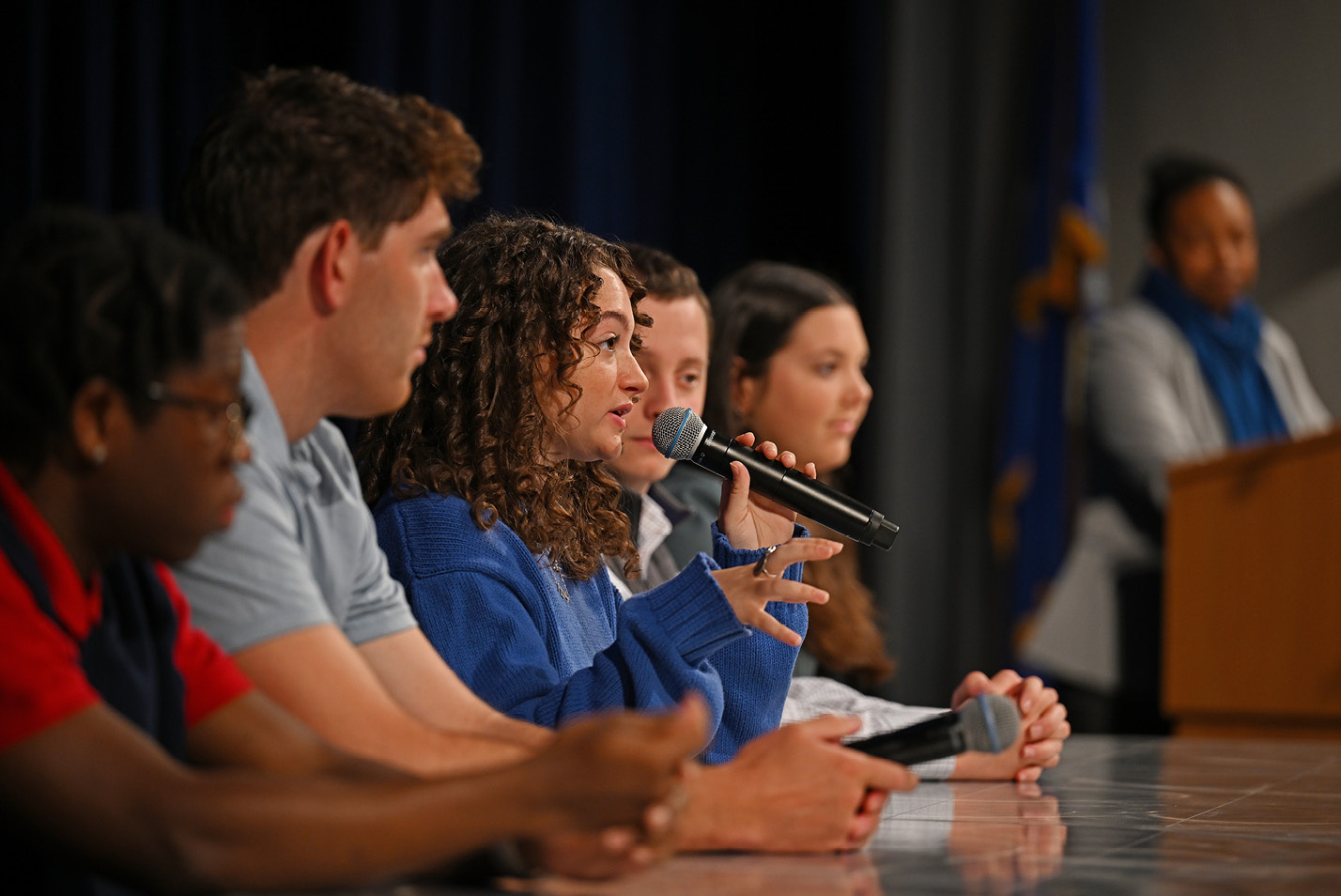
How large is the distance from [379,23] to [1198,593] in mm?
2265

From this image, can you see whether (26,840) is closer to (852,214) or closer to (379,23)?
(379,23)

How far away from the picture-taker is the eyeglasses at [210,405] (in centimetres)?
90

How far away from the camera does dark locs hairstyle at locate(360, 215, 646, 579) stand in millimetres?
1571

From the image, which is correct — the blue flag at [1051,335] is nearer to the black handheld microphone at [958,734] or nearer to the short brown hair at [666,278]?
the short brown hair at [666,278]

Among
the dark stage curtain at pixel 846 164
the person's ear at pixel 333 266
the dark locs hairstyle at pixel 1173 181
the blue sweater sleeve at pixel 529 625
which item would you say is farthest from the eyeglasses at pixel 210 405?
the dark locs hairstyle at pixel 1173 181

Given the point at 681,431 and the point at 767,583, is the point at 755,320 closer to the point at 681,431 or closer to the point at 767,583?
the point at 681,431

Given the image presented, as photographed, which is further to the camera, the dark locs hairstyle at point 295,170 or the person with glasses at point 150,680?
the dark locs hairstyle at point 295,170

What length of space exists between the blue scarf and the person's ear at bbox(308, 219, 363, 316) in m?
3.58

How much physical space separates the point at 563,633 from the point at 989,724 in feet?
1.83

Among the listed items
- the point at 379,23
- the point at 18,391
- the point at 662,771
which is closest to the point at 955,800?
the point at 662,771

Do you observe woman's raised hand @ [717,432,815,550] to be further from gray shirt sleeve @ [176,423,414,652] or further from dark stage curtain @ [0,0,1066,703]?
dark stage curtain @ [0,0,1066,703]

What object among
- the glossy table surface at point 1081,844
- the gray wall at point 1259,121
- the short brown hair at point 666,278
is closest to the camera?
the glossy table surface at point 1081,844

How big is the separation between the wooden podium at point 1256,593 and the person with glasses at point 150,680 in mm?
2709

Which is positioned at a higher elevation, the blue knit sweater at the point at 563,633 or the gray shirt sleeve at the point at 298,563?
the gray shirt sleeve at the point at 298,563
